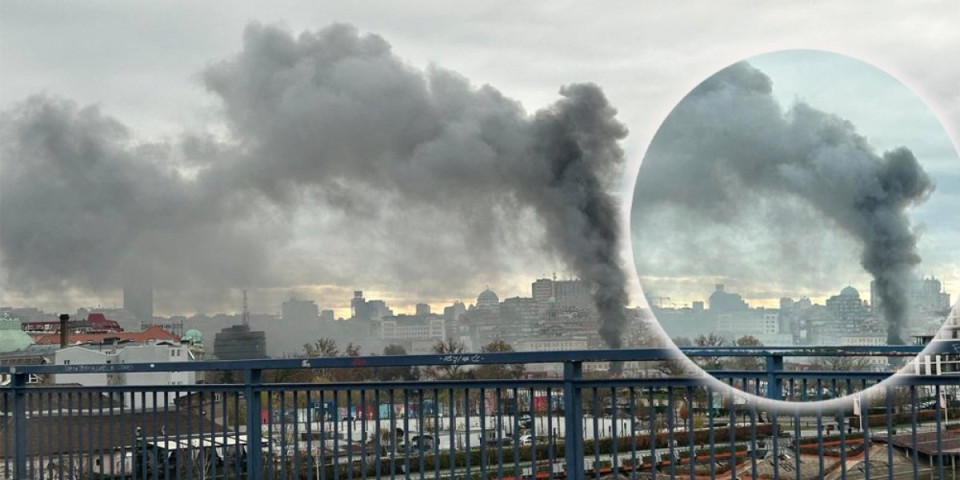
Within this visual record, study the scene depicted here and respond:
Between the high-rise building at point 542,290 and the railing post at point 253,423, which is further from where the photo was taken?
the high-rise building at point 542,290

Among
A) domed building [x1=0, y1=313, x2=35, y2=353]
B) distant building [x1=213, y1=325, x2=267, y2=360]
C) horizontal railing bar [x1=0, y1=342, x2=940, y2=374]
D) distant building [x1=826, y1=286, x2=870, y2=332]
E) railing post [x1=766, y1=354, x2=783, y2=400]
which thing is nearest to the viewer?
distant building [x1=826, y1=286, x2=870, y2=332]

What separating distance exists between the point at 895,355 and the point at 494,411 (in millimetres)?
1705

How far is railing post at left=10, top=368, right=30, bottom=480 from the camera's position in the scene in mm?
6207

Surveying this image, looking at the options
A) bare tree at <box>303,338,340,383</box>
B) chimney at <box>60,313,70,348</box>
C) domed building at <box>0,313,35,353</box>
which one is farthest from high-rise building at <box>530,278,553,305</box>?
domed building at <box>0,313,35,353</box>

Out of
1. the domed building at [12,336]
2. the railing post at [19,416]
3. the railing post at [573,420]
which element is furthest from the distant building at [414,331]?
the railing post at [573,420]

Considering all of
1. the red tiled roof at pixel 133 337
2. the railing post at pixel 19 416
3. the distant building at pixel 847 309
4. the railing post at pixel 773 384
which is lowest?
the red tiled roof at pixel 133 337

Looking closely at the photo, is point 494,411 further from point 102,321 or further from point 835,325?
point 102,321

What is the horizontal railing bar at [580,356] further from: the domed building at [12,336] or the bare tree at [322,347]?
the domed building at [12,336]

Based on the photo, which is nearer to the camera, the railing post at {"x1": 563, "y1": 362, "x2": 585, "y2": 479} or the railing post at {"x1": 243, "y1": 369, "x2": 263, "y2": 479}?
the railing post at {"x1": 563, "y1": 362, "x2": 585, "y2": 479}

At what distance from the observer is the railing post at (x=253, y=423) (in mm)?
5031

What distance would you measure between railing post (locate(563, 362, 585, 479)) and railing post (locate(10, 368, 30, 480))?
3473 millimetres

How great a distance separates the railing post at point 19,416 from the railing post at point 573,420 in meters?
3.47

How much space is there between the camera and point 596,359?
416 centimetres

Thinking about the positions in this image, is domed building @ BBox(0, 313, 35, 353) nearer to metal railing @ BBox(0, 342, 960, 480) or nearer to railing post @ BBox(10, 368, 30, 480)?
railing post @ BBox(10, 368, 30, 480)
